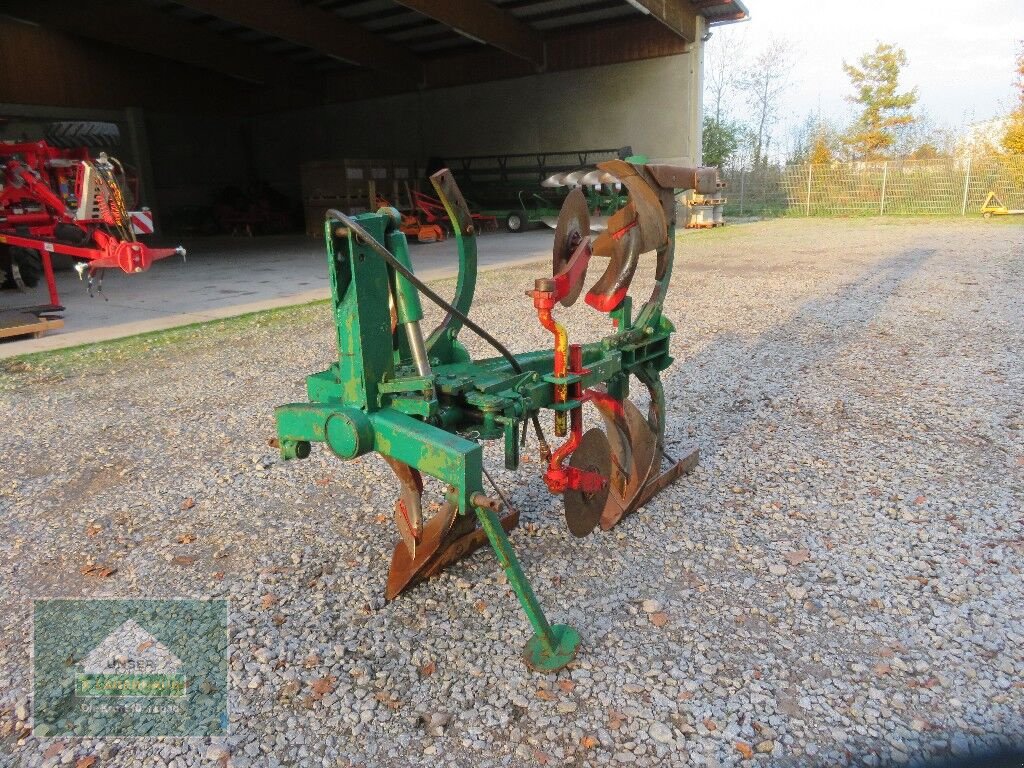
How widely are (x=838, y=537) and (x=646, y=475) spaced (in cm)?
80

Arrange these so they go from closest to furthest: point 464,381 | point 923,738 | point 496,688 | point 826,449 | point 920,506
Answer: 1. point 923,738
2. point 496,688
3. point 464,381
4. point 920,506
5. point 826,449

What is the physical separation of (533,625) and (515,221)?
16774 mm

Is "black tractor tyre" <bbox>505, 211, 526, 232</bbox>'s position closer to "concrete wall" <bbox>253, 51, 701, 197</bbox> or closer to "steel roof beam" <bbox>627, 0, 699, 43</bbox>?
"concrete wall" <bbox>253, 51, 701, 197</bbox>

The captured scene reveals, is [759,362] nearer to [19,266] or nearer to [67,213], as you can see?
[67,213]

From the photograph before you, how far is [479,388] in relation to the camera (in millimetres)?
2287

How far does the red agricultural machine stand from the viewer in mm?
7184

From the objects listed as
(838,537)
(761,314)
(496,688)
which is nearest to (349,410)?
(496,688)

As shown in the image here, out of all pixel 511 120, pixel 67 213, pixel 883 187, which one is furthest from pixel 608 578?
pixel 883 187

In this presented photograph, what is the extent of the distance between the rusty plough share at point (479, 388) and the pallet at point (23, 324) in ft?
18.0


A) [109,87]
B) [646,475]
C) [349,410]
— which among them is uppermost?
[109,87]

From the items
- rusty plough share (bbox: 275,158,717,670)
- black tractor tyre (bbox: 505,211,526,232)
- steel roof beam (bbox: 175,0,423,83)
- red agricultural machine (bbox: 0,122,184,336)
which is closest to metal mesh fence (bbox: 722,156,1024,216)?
black tractor tyre (bbox: 505,211,526,232)

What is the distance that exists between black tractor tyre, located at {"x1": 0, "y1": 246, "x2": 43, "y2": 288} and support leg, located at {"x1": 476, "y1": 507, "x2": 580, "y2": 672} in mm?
9496

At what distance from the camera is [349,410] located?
2.15m

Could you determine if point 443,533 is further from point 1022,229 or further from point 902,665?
point 1022,229
